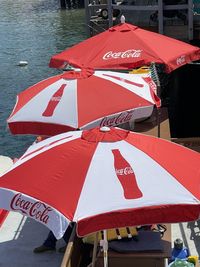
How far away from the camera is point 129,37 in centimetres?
1023

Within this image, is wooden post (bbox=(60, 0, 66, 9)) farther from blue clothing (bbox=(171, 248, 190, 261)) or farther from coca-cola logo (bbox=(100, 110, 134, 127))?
blue clothing (bbox=(171, 248, 190, 261))

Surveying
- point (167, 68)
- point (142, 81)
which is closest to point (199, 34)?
point (167, 68)

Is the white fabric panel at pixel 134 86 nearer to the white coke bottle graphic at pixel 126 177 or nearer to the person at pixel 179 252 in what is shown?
the person at pixel 179 252

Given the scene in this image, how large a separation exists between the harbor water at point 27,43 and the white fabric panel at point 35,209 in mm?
11203

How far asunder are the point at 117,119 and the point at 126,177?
7.70 ft

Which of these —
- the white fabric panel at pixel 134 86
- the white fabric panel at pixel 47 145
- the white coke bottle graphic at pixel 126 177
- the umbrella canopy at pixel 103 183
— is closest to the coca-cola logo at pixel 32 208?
the umbrella canopy at pixel 103 183

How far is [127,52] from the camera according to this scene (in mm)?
9680

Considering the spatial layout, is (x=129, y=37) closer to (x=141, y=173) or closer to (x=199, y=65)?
(x=199, y=65)

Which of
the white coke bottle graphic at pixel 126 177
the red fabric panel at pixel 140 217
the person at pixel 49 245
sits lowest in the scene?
the person at pixel 49 245

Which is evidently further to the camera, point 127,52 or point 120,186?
point 127,52

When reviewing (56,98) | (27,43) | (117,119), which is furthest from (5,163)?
(27,43)

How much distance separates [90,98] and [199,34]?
9.12 m

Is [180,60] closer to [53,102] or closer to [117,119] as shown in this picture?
[117,119]

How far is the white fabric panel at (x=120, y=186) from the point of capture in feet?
15.9
